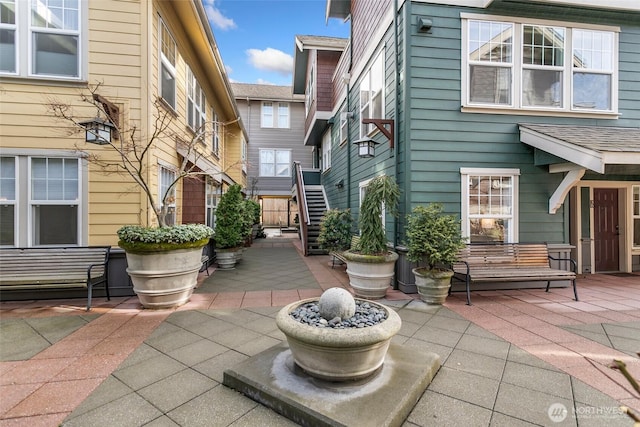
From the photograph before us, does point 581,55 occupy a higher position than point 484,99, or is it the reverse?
point 581,55

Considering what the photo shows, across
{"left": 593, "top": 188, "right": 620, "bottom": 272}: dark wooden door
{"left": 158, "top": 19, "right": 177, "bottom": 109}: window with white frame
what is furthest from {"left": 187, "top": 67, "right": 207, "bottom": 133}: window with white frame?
{"left": 593, "top": 188, "right": 620, "bottom": 272}: dark wooden door

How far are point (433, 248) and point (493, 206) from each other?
1877mm

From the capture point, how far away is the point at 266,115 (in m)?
17.5

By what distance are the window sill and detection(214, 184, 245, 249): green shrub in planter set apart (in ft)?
17.5

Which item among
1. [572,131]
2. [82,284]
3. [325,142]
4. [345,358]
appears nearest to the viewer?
[345,358]

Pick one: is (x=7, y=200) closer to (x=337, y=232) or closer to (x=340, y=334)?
(x=340, y=334)

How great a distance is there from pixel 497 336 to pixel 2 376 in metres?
5.02

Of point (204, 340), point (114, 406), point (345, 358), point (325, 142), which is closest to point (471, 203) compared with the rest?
point (345, 358)

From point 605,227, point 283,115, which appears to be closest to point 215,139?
point 283,115

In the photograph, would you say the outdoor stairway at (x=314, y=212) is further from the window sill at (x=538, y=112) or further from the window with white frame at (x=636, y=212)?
the window with white frame at (x=636, y=212)

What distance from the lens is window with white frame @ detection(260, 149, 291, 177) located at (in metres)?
17.3

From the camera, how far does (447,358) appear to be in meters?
3.07

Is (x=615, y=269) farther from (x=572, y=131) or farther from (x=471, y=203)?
(x=471, y=203)

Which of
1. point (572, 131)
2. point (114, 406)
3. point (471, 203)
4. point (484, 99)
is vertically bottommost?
point (114, 406)
